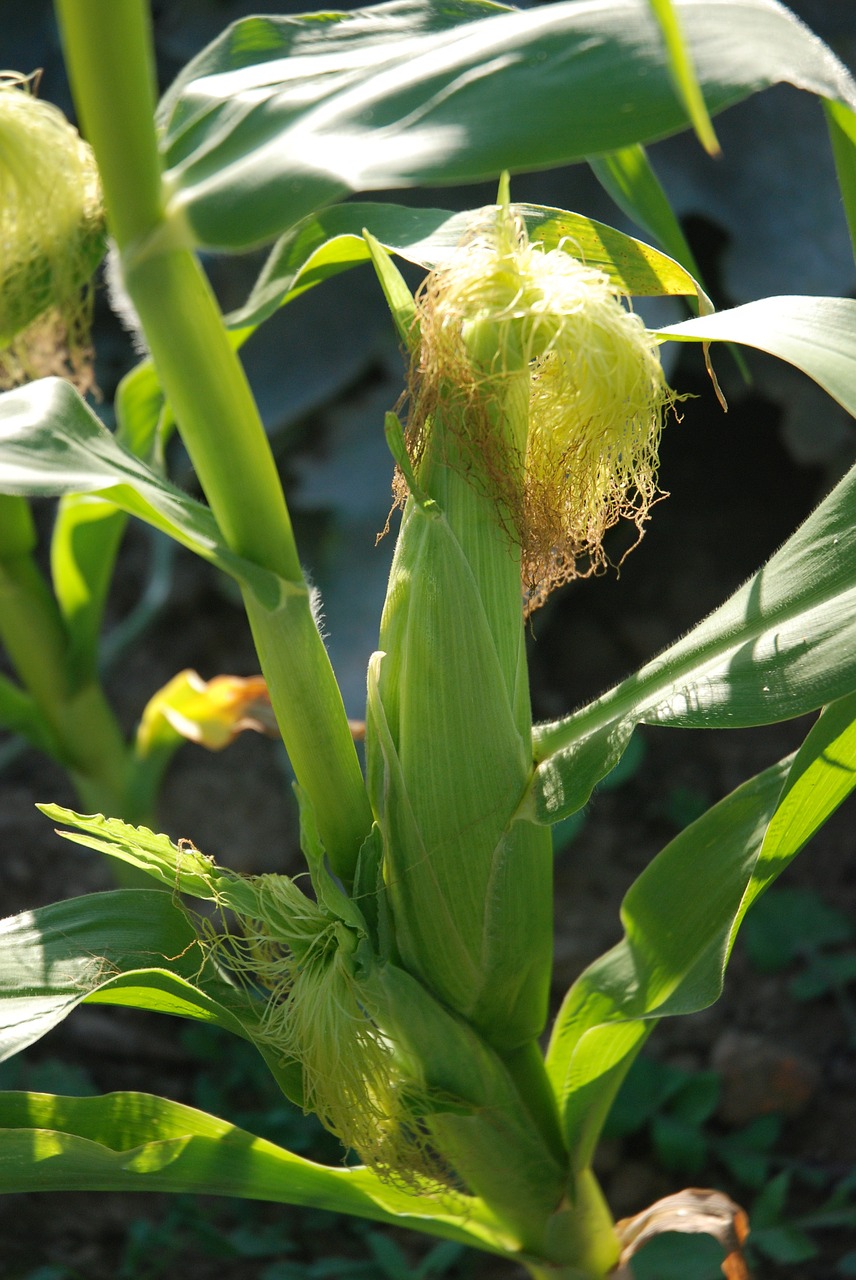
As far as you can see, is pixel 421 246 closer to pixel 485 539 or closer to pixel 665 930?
pixel 485 539

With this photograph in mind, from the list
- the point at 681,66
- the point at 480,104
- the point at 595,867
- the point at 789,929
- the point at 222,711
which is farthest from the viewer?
the point at 595,867

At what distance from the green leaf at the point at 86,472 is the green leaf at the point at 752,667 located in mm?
134

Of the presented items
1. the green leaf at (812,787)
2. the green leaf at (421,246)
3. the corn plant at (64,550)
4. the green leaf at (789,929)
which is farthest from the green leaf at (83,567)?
the green leaf at (789,929)

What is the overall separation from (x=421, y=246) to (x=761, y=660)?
0.23 m

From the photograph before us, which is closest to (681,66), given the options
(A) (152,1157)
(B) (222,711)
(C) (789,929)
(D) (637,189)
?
(D) (637,189)

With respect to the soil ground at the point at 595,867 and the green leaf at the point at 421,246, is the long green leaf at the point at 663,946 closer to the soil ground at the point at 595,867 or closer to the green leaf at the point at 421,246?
the green leaf at the point at 421,246

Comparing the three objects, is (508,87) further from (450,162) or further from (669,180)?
(669,180)

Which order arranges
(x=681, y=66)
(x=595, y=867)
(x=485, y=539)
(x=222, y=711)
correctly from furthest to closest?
(x=595, y=867) → (x=222, y=711) → (x=485, y=539) → (x=681, y=66)

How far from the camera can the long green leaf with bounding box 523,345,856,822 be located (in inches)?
14.9

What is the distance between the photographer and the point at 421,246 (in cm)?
47

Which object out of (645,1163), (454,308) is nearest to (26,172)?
(454,308)

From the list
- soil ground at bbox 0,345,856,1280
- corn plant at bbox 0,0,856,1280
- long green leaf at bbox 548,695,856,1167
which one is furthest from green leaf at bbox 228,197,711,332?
soil ground at bbox 0,345,856,1280

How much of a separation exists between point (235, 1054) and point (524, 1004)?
2.01ft

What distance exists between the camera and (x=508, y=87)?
1.05 feet
